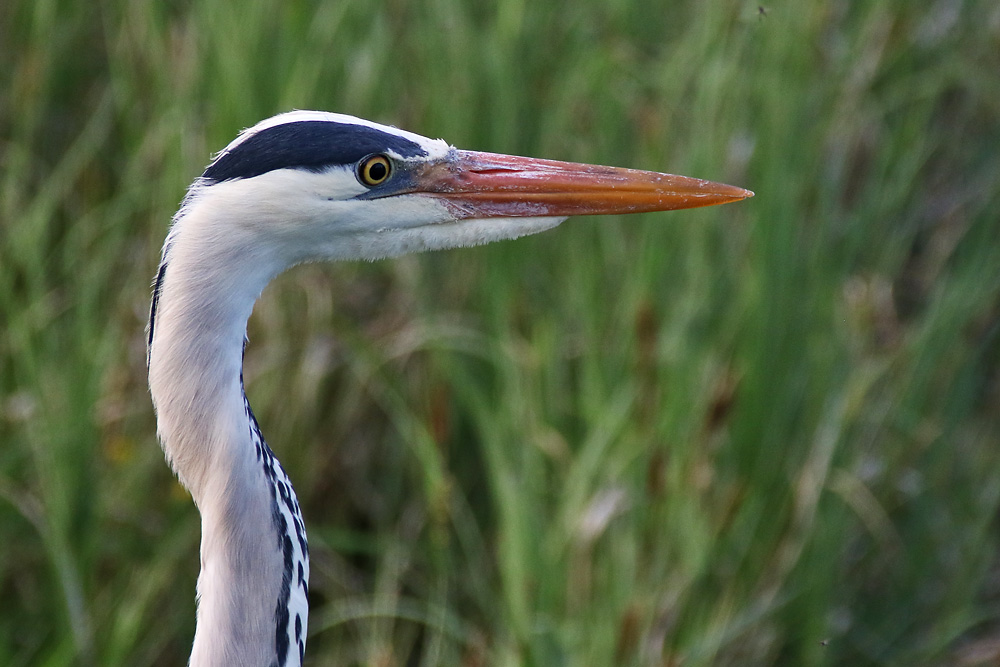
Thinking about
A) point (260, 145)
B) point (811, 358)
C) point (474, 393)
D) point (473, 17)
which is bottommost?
point (474, 393)

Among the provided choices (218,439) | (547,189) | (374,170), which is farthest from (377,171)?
(218,439)

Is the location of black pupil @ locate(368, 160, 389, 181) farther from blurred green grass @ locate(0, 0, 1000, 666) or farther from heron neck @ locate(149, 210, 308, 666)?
blurred green grass @ locate(0, 0, 1000, 666)

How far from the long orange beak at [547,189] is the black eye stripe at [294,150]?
0.32 feet

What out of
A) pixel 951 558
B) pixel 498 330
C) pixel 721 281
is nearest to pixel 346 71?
pixel 498 330

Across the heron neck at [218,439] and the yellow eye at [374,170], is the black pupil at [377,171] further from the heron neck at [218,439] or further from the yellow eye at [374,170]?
the heron neck at [218,439]

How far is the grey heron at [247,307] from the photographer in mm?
1165

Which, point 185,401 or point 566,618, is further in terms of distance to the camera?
point 566,618

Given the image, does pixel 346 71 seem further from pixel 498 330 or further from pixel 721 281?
pixel 721 281

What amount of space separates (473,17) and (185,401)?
5.34 ft

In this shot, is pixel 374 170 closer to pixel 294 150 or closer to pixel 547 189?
pixel 294 150

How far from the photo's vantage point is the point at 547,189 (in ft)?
4.44

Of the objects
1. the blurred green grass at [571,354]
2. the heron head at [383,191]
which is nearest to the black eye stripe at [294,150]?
the heron head at [383,191]

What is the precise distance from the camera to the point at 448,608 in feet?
6.86

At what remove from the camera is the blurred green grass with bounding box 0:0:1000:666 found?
186 cm
